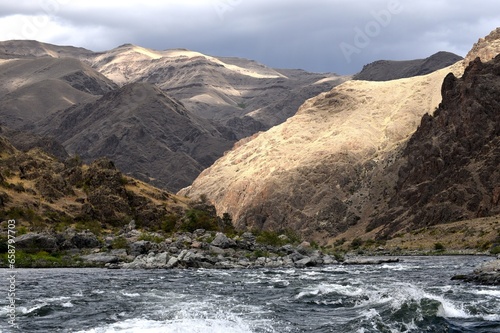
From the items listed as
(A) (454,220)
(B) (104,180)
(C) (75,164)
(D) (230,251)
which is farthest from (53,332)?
(A) (454,220)

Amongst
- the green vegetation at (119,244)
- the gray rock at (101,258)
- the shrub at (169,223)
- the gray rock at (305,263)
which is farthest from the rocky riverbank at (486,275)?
the shrub at (169,223)

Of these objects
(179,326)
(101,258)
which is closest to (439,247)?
(101,258)

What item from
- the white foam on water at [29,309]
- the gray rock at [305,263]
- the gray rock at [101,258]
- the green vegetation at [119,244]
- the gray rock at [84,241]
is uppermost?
the gray rock at [84,241]

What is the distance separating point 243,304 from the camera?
4088 cm

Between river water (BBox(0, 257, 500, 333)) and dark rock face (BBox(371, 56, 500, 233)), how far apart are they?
347 feet

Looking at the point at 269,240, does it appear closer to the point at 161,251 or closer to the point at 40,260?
the point at 161,251

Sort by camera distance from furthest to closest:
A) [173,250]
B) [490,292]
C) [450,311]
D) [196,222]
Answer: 1. [196,222]
2. [173,250]
3. [490,292]
4. [450,311]

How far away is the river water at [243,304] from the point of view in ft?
103

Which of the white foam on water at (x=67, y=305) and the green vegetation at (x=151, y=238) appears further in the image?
the green vegetation at (x=151, y=238)

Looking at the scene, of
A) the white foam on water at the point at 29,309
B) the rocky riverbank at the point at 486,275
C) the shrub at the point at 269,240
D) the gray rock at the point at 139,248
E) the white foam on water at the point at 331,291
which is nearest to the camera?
the white foam on water at the point at 29,309

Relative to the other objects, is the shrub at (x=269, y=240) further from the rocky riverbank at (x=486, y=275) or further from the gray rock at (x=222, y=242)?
the rocky riverbank at (x=486, y=275)

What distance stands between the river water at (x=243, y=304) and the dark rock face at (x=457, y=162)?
105915 millimetres

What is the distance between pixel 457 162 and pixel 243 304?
476 feet

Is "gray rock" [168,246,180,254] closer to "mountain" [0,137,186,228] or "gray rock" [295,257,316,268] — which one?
"gray rock" [295,257,316,268]
